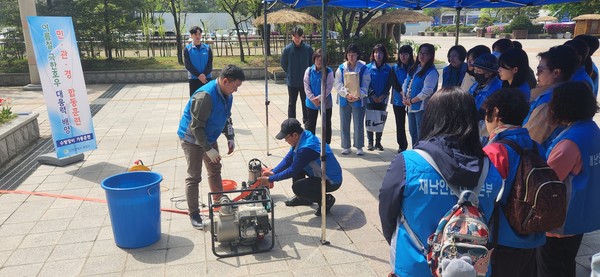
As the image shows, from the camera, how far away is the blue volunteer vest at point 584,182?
262 centimetres

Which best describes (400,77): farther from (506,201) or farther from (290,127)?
(506,201)

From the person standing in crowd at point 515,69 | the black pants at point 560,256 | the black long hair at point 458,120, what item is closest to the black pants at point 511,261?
the black long hair at point 458,120

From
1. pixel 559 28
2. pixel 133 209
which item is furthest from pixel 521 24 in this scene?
pixel 133 209

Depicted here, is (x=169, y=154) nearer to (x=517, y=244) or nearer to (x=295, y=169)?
(x=295, y=169)

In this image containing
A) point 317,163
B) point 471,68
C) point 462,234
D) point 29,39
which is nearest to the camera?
point 462,234

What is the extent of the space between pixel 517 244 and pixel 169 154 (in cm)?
565

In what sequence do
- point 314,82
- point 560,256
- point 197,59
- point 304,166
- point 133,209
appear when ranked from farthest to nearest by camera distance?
point 197,59 < point 314,82 < point 304,166 < point 133,209 < point 560,256

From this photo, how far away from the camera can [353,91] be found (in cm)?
631

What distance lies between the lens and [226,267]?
3.50 metres

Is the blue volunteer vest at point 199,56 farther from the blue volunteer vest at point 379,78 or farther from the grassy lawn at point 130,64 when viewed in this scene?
the grassy lawn at point 130,64

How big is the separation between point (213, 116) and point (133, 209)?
1084 mm

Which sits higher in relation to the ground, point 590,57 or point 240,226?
point 590,57

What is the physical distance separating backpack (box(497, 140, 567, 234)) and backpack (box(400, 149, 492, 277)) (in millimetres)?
233

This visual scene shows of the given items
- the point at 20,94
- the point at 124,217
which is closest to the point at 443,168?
the point at 124,217
